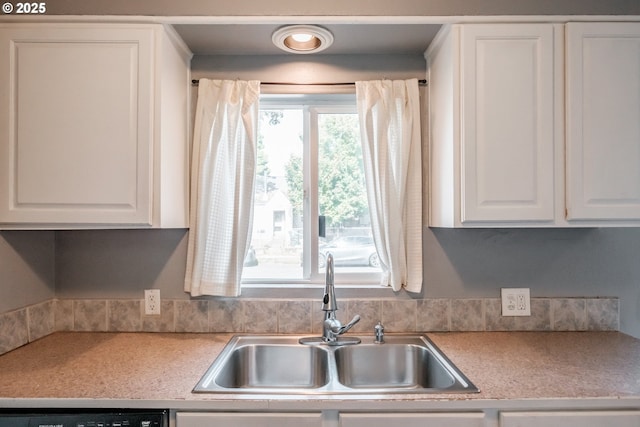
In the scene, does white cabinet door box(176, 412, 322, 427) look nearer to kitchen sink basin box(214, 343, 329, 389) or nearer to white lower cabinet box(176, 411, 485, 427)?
white lower cabinet box(176, 411, 485, 427)

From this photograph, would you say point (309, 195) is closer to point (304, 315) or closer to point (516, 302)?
point (304, 315)

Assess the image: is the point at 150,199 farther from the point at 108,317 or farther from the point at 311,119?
the point at 311,119

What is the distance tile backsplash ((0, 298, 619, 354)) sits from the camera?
1727 millimetres

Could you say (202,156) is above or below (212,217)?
above

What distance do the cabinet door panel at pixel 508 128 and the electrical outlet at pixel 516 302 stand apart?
1.49 ft

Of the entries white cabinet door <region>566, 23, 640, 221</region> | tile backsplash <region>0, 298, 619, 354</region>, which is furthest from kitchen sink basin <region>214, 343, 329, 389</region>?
white cabinet door <region>566, 23, 640, 221</region>

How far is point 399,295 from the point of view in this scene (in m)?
1.75

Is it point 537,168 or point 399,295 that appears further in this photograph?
point 399,295

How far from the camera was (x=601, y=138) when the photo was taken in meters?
1.43

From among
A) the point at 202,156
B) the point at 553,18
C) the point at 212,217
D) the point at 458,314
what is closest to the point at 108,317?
the point at 212,217

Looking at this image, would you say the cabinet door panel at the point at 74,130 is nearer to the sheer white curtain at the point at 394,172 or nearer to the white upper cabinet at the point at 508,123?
the sheer white curtain at the point at 394,172

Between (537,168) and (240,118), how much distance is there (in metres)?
1.25

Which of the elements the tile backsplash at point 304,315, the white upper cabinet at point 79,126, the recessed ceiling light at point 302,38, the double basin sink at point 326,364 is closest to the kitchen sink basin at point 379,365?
the double basin sink at point 326,364

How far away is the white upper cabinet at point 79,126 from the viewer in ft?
4.60
